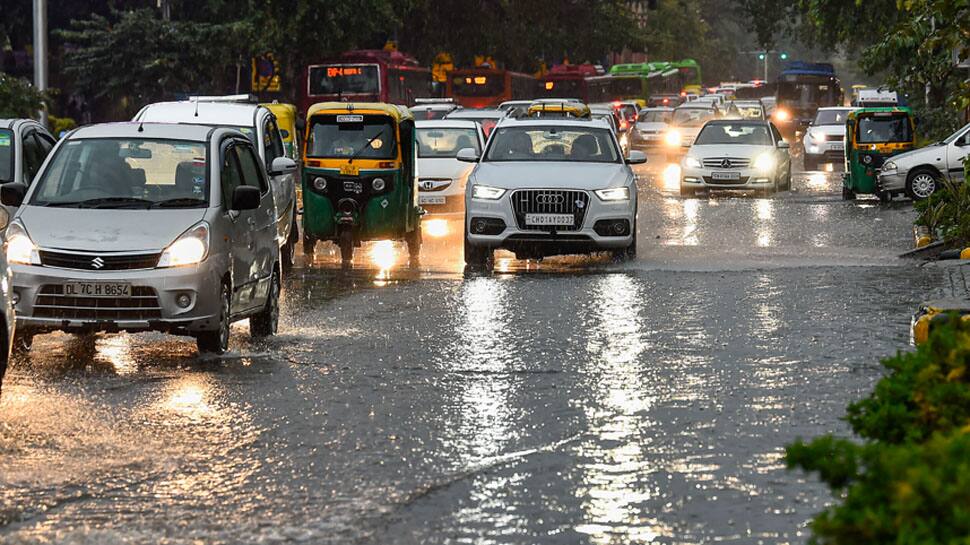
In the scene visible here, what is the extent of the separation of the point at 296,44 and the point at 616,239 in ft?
120

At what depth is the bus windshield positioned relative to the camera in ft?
194

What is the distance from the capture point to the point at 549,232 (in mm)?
20234

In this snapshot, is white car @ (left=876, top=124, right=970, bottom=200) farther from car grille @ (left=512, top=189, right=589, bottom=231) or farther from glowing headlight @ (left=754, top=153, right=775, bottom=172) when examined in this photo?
car grille @ (left=512, top=189, right=589, bottom=231)

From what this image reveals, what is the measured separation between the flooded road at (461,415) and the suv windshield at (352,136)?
11.1ft

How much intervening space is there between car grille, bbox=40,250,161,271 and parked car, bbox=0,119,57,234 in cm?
368

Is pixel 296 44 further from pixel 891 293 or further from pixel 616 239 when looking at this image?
pixel 891 293

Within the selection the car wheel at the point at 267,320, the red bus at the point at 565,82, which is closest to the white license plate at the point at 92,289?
the car wheel at the point at 267,320

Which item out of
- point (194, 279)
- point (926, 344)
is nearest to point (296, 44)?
point (194, 279)

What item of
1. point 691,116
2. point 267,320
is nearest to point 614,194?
point 267,320

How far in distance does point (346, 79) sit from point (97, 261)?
47.3m

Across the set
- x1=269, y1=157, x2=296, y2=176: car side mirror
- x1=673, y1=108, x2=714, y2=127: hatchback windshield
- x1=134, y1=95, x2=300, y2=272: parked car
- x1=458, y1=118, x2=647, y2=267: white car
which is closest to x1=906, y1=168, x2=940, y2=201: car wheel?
x1=458, y1=118, x2=647, y2=267: white car

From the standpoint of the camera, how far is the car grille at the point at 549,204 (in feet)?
66.4

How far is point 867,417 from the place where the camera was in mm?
5344

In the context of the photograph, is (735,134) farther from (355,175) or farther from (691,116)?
(691,116)
